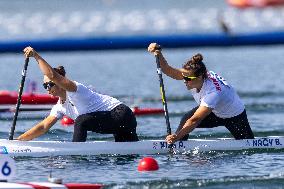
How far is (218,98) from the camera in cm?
1669

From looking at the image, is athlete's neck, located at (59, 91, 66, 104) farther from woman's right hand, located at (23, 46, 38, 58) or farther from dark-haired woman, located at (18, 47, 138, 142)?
woman's right hand, located at (23, 46, 38, 58)

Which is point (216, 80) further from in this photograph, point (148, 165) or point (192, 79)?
point (148, 165)

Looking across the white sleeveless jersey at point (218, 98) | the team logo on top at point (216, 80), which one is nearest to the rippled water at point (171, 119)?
the white sleeveless jersey at point (218, 98)

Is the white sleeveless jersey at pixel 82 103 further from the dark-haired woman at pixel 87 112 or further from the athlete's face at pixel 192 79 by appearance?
the athlete's face at pixel 192 79

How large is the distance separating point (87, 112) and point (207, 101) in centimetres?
170

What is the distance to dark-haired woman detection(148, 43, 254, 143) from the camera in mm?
16562

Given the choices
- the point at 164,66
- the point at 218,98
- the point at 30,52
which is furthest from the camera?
the point at 164,66

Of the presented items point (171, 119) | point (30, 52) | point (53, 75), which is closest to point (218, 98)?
point (53, 75)

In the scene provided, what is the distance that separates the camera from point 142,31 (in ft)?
152

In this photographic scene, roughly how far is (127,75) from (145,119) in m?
15.5

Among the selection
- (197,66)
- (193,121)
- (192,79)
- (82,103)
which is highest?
(197,66)

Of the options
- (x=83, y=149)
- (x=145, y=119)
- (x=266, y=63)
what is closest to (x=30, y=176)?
(x=83, y=149)

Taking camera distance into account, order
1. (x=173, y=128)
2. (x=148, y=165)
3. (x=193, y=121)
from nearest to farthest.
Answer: (x=148, y=165)
(x=193, y=121)
(x=173, y=128)

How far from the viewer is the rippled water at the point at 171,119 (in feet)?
49.1
